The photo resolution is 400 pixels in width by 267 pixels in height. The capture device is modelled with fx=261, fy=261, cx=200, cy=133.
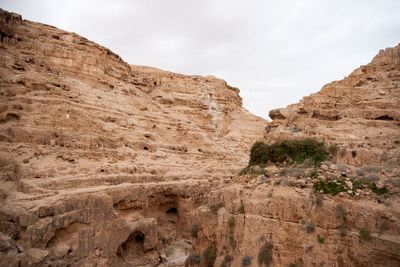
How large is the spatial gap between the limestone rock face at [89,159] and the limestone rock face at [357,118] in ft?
28.1

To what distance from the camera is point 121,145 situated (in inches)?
763

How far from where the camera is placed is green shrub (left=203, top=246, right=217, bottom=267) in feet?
23.7

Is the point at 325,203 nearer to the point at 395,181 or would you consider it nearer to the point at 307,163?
the point at 395,181

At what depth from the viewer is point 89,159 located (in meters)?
15.6

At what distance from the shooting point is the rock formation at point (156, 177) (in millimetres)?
5598

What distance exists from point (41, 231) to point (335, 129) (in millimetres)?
11112

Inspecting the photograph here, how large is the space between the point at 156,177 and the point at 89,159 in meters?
4.25

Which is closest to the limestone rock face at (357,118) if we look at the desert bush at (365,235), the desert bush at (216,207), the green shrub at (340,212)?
the green shrub at (340,212)

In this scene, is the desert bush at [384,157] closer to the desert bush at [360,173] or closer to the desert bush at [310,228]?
the desert bush at [360,173]

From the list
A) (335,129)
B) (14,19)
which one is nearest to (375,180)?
(335,129)

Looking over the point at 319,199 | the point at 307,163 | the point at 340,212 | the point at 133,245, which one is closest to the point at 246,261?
the point at 319,199

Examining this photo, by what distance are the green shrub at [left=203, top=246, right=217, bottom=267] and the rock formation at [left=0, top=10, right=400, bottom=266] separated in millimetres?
27

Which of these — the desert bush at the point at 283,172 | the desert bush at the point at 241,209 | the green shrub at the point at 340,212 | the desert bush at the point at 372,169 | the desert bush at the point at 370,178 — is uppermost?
the desert bush at the point at 372,169

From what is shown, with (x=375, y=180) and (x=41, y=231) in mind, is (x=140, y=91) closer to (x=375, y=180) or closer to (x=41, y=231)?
(x=41, y=231)
